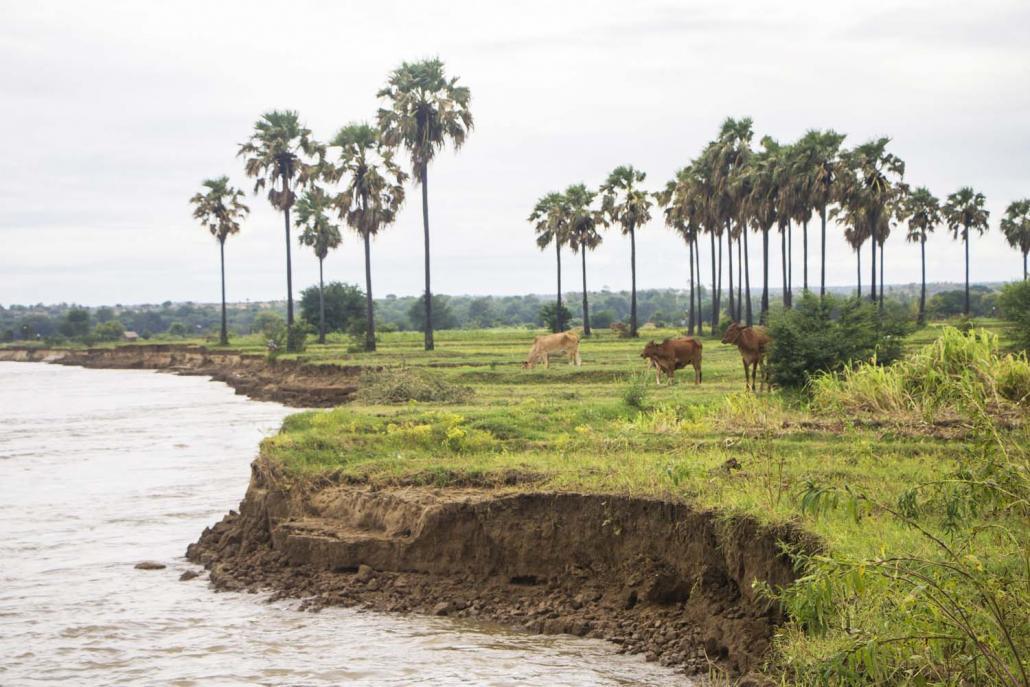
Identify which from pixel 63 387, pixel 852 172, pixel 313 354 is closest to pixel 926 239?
pixel 852 172

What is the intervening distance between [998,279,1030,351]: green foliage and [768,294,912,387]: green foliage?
2.76m

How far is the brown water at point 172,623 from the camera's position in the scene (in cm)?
1234

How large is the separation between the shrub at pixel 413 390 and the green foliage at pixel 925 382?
32.0 ft

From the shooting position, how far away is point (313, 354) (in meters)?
55.1

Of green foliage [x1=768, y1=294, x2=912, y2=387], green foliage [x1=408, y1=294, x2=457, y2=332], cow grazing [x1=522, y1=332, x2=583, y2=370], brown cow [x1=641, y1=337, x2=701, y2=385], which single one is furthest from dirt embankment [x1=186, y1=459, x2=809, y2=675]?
green foliage [x1=408, y1=294, x2=457, y2=332]

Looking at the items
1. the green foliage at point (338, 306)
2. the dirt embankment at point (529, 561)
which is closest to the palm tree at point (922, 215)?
the green foliage at point (338, 306)

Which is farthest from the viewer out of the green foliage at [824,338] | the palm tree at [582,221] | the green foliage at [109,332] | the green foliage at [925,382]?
the green foliage at [109,332]

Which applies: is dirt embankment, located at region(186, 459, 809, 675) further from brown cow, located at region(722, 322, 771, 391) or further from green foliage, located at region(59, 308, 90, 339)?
green foliage, located at region(59, 308, 90, 339)

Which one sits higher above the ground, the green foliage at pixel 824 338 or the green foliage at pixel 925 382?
the green foliage at pixel 824 338

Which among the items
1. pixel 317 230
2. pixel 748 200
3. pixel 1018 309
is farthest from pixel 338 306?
pixel 1018 309

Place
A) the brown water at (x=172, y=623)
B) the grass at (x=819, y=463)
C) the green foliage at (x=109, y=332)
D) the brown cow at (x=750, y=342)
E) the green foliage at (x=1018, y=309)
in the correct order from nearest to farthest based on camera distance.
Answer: the grass at (x=819, y=463), the brown water at (x=172, y=623), the brown cow at (x=750, y=342), the green foliage at (x=1018, y=309), the green foliage at (x=109, y=332)

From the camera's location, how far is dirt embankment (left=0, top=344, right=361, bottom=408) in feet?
139

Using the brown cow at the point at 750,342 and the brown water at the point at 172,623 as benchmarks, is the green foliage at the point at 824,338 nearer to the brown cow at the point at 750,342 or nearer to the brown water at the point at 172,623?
the brown cow at the point at 750,342

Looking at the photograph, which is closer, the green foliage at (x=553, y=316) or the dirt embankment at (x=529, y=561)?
the dirt embankment at (x=529, y=561)
